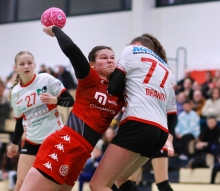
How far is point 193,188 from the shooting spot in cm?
869

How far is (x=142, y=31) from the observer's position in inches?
558

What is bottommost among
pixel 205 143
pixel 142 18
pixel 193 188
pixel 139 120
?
pixel 193 188

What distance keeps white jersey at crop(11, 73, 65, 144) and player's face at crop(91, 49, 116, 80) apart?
1.21m

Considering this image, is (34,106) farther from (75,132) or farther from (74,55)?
(74,55)

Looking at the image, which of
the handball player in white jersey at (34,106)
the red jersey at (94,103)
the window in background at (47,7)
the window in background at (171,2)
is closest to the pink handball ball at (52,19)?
the red jersey at (94,103)

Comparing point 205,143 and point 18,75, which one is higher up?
point 18,75

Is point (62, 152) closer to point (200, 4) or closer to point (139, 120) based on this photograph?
point (139, 120)

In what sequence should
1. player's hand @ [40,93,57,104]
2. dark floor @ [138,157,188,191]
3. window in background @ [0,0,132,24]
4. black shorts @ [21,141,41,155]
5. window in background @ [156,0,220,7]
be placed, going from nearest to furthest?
player's hand @ [40,93,57,104] < black shorts @ [21,141,41,155] < dark floor @ [138,157,188,191] < window in background @ [156,0,220,7] < window in background @ [0,0,132,24]

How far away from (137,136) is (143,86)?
37 centimetres

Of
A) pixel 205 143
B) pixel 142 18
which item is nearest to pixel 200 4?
pixel 142 18

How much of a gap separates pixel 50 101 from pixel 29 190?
1.45 metres

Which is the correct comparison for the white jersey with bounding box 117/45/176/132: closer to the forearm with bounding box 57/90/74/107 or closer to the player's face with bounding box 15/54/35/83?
the forearm with bounding box 57/90/74/107

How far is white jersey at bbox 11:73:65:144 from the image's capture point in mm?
5355

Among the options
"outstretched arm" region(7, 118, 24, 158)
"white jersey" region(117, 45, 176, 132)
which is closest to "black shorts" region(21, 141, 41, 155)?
"outstretched arm" region(7, 118, 24, 158)
